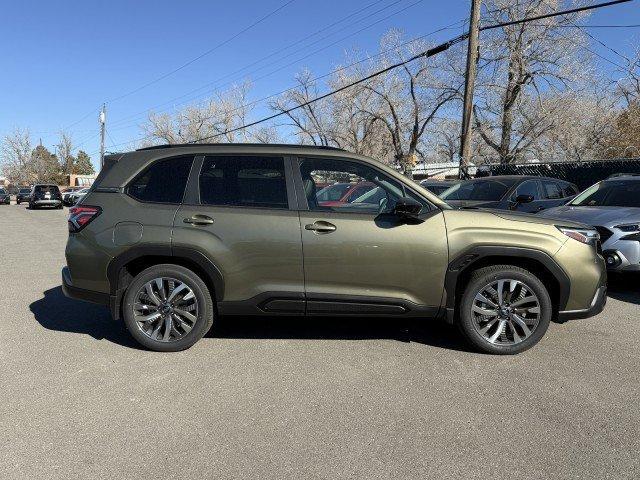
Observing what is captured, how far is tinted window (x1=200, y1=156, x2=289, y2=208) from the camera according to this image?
4.32m

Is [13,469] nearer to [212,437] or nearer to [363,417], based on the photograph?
[212,437]

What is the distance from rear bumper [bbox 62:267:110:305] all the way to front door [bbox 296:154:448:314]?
1853 mm

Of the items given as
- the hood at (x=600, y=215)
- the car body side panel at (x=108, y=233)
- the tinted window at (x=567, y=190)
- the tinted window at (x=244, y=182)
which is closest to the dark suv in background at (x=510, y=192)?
the tinted window at (x=567, y=190)

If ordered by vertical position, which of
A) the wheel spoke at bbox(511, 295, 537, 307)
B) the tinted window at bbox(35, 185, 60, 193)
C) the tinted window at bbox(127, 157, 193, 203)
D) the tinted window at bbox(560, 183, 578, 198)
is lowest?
the wheel spoke at bbox(511, 295, 537, 307)

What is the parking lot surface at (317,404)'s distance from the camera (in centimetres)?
276

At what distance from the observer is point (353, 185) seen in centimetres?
454

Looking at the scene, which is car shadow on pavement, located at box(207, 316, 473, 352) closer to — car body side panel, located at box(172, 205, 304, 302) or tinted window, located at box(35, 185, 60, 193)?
car body side panel, located at box(172, 205, 304, 302)

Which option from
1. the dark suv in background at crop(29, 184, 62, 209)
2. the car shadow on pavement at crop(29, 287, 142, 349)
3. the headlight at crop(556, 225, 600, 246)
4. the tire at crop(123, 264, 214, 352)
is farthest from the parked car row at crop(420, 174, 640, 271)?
the dark suv in background at crop(29, 184, 62, 209)

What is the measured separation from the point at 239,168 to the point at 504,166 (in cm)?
1771

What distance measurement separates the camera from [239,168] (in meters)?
4.42

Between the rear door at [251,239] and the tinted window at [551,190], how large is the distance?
7415 millimetres

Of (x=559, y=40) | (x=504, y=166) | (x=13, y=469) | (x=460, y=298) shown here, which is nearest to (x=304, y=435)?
(x=13, y=469)

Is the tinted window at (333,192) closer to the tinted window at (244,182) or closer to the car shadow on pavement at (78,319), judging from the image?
the tinted window at (244,182)

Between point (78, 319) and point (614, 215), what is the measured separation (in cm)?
682
